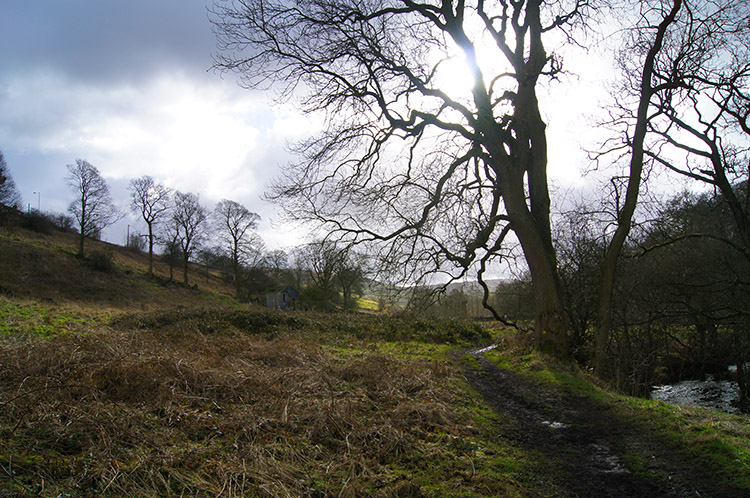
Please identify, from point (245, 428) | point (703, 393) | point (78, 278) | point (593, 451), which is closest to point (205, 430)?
point (245, 428)

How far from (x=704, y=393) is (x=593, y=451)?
11.0 m

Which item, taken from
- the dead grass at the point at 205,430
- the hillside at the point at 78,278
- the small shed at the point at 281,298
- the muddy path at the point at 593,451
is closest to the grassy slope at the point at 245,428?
the dead grass at the point at 205,430

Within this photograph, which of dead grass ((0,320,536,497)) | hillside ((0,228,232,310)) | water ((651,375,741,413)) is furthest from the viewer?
hillside ((0,228,232,310))

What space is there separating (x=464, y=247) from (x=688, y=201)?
775 centimetres

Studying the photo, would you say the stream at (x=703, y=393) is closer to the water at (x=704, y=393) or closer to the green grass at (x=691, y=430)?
the water at (x=704, y=393)

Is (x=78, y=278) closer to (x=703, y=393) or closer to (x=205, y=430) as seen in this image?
(x=205, y=430)

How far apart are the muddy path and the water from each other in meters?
6.81

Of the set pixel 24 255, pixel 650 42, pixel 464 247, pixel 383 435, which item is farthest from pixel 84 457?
pixel 24 255

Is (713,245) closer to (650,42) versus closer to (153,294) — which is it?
(650,42)

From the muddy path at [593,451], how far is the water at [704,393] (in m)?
6.81

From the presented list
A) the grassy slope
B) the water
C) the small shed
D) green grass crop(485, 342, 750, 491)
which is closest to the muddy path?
green grass crop(485, 342, 750, 491)

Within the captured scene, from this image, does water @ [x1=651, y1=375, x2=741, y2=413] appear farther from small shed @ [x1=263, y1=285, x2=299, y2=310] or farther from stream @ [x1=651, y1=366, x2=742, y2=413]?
small shed @ [x1=263, y1=285, x2=299, y2=310]

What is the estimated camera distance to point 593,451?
4688mm

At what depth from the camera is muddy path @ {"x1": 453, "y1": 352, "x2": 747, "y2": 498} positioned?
3725 mm
